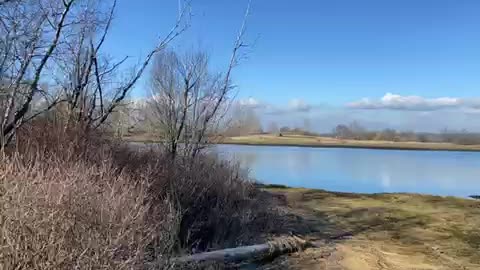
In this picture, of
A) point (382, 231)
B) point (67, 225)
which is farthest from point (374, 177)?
point (67, 225)

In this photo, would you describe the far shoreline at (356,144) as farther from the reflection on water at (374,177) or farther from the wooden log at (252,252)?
the wooden log at (252,252)

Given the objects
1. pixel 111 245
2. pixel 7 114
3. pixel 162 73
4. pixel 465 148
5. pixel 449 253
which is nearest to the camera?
pixel 111 245

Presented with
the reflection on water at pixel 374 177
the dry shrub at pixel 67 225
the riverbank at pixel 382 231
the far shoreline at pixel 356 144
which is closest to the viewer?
the dry shrub at pixel 67 225

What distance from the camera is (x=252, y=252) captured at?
8664 millimetres

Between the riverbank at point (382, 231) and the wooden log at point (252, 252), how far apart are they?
241 mm

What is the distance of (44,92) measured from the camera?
10594 mm

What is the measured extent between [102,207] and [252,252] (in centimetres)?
441

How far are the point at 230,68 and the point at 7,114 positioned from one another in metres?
8.09

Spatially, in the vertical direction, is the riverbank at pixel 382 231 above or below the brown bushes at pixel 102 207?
below

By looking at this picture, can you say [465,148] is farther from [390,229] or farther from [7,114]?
[7,114]

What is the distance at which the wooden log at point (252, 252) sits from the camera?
7639mm

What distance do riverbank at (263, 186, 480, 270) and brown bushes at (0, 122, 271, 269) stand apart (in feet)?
5.41

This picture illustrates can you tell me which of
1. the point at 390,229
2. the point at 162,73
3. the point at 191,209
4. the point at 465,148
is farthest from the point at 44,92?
the point at 465,148

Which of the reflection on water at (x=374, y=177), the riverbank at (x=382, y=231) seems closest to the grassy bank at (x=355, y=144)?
the reflection on water at (x=374, y=177)
